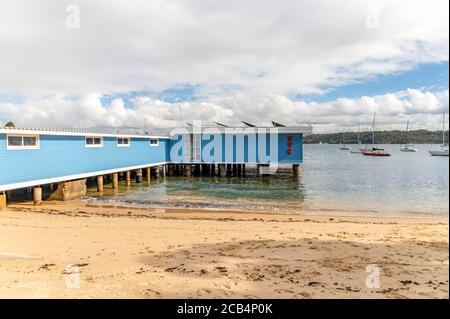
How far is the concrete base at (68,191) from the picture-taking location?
17391 mm

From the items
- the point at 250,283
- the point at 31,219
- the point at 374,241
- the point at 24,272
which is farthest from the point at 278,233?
the point at 31,219

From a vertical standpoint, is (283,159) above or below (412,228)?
above

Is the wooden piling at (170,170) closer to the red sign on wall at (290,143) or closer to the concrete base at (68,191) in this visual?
the red sign on wall at (290,143)

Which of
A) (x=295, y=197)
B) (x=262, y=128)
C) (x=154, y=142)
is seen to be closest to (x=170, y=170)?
(x=154, y=142)

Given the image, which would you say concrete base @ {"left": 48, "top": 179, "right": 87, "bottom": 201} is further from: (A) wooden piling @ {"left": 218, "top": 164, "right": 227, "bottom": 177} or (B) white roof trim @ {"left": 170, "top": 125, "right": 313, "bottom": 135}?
(A) wooden piling @ {"left": 218, "top": 164, "right": 227, "bottom": 177}

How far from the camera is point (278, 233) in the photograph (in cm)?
970

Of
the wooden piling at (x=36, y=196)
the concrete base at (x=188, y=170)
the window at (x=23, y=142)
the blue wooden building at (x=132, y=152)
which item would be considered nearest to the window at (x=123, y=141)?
the blue wooden building at (x=132, y=152)

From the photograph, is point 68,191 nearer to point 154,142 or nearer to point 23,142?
Answer: point 23,142

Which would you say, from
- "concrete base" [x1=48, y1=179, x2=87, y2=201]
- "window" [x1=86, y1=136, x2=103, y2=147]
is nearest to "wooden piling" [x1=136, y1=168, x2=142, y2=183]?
"window" [x1=86, y1=136, x2=103, y2=147]

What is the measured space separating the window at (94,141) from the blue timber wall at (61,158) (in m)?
0.25

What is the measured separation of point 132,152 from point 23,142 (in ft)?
36.4

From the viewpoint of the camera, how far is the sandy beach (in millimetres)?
5133

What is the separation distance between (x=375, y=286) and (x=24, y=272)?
638cm
